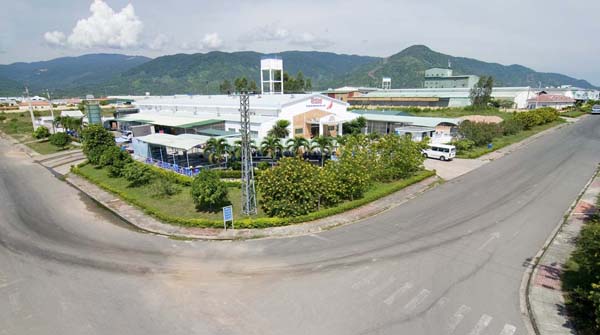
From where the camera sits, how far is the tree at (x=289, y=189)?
21578 mm

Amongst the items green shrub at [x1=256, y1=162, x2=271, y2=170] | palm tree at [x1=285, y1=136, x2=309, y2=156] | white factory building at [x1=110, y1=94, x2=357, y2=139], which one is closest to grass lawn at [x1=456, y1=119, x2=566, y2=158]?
white factory building at [x1=110, y1=94, x2=357, y2=139]

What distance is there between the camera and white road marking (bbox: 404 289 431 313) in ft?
41.8

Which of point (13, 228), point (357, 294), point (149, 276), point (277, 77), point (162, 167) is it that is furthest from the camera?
point (277, 77)

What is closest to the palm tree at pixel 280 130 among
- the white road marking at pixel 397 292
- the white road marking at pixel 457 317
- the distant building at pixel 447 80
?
the white road marking at pixel 397 292

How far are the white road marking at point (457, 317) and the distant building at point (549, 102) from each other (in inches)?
4341

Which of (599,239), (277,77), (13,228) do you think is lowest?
(13,228)

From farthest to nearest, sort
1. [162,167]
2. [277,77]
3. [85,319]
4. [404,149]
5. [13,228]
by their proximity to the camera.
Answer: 1. [277,77]
2. [162,167]
3. [404,149]
4. [13,228]
5. [85,319]

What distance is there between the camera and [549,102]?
324 ft

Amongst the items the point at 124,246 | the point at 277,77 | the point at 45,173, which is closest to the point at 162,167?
the point at 45,173

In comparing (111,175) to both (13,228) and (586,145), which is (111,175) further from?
(586,145)

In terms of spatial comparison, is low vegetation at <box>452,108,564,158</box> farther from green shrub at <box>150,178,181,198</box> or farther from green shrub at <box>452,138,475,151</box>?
green shrub at <box>150,178,181,198</box>

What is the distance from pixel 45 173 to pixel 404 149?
41433mm

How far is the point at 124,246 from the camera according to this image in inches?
742

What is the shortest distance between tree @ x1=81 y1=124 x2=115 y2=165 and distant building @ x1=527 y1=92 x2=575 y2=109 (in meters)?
115
